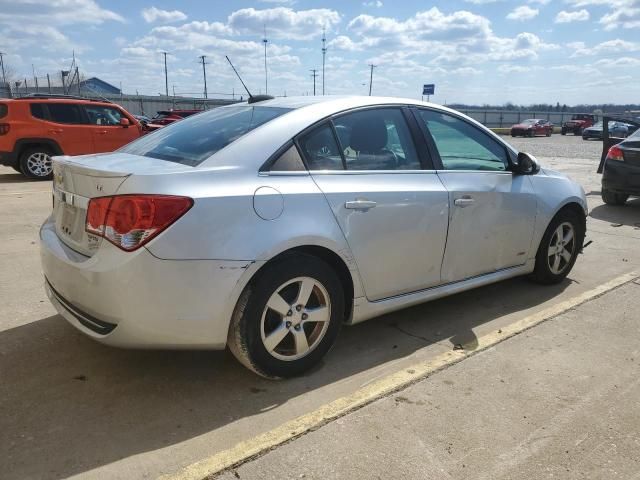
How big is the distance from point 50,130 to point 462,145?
10.1m

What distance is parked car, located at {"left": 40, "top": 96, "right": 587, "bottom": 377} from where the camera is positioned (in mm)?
2605

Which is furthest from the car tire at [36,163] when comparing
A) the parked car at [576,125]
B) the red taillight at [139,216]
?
the parked car at [576,125]

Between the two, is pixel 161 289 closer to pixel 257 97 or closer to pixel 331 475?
pixel 331 475

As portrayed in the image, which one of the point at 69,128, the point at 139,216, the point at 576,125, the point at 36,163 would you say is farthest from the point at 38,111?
the point at 576,125

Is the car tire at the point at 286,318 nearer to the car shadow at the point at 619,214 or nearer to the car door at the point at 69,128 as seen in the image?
the car shadow at the point at 619,214

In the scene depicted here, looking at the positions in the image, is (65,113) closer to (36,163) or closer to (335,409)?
(36,163)

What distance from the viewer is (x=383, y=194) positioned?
131 inches

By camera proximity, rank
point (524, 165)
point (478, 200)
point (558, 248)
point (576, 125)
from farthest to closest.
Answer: point (576, 125) → point (558, 248) → point (524, 165) → point (478, 200)

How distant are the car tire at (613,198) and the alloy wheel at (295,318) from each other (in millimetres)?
8038

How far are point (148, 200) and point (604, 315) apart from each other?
3556 mm

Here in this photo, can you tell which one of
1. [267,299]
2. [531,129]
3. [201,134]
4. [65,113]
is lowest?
[531,129]

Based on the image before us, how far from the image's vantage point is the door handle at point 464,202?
3.72 metres

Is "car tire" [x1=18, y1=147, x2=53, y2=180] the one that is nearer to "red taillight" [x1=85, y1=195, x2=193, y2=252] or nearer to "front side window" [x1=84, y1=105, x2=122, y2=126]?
"front side window" [x1=84, y1=105, x2=122, y2=126]

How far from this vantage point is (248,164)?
9.45ft
